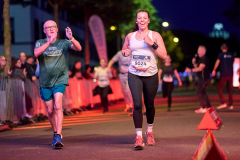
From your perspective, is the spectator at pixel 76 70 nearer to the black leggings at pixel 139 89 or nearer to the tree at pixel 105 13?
the black leggings at pixel 139 89

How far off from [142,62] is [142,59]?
5 centimetres

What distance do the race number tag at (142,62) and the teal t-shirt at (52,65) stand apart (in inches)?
50.5

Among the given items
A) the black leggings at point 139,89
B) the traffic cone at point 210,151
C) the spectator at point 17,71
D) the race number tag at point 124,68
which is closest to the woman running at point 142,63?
the black leggings at point 139,89

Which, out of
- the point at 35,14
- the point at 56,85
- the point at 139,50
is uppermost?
the point at 35,14

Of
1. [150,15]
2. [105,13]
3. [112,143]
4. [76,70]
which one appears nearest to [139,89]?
[112,143]

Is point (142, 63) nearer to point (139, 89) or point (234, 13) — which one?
point (139, 89)

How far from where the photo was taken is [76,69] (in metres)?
16.3

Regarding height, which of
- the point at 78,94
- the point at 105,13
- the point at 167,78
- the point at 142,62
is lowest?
the point at 78,94

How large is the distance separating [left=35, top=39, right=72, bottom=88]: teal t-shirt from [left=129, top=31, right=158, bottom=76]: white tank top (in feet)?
4.03

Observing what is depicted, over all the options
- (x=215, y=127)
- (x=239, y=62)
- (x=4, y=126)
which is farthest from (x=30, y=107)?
(x=239, y=62)

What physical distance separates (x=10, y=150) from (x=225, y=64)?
9.48 metres

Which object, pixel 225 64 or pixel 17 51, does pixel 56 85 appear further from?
pixel 17 51

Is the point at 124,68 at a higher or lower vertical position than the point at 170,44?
lower

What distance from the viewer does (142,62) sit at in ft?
22.1
